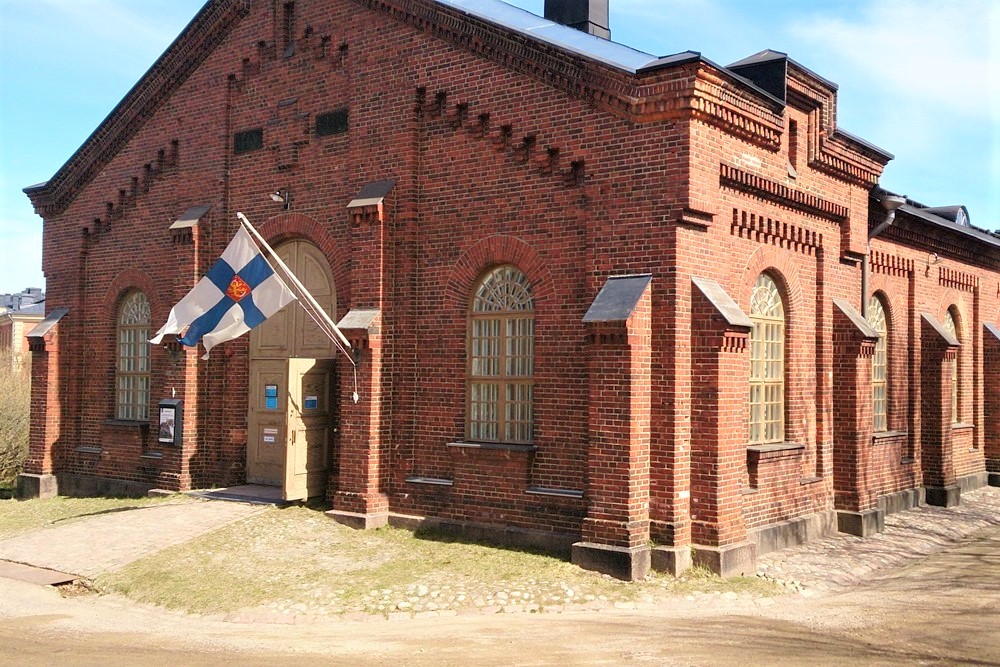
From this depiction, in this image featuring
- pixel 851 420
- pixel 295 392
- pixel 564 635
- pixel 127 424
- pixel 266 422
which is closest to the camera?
pixel 564 635

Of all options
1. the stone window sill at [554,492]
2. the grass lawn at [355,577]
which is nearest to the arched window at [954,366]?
the grass lawn at [355,577]

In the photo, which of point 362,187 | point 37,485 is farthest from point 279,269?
point 37,485

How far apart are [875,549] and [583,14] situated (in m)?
10.2

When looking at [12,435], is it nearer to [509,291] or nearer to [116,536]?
[116,536]

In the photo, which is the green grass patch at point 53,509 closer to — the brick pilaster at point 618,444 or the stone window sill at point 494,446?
the stone window sill at point 494,446

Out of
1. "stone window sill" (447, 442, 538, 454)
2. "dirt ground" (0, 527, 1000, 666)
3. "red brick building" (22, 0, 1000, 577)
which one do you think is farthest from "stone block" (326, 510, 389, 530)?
"dirt ground" (0, 527, 1000, 666)

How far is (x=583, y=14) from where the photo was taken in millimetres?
16531

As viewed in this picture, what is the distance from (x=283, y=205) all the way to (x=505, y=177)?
4.21m

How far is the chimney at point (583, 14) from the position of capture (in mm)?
16500

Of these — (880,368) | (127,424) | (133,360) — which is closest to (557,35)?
(880,368)

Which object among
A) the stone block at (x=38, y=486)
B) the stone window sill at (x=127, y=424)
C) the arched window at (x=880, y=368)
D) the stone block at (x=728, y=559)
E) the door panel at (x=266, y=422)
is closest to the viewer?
Answer: the stone block at (x=728, y=559)

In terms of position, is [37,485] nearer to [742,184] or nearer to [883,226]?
[742,184]

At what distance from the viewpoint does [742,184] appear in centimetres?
1174

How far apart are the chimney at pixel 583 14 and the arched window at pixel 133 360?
30.0ft
